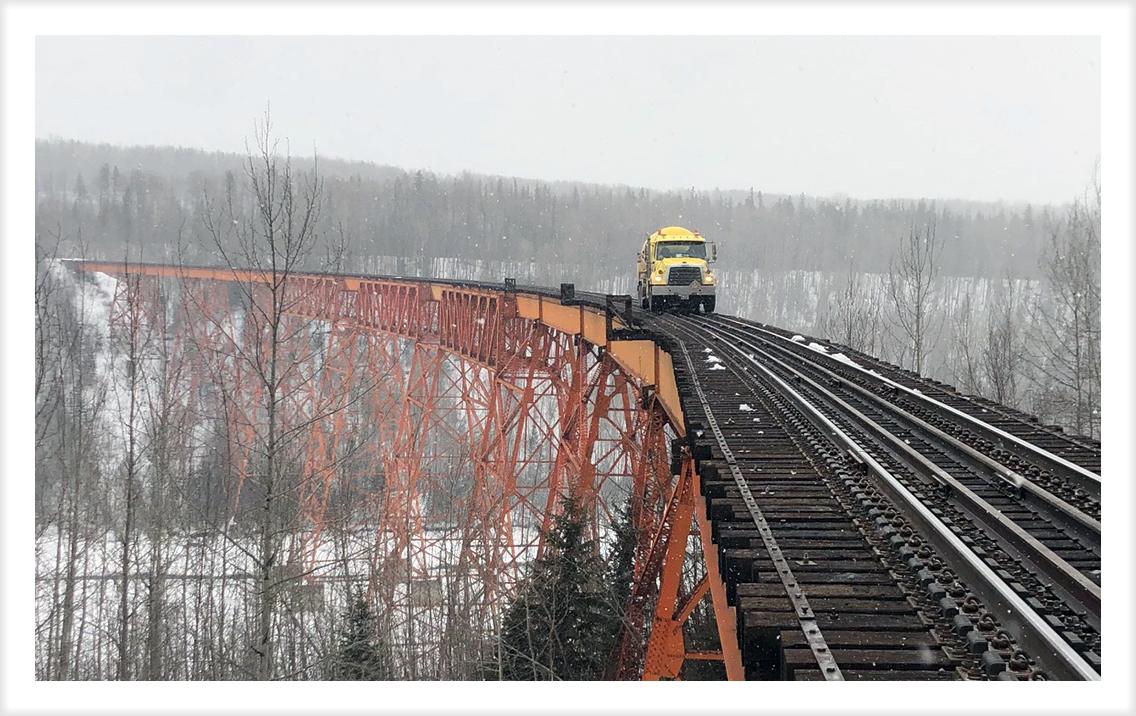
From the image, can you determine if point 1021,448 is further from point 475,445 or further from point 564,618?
point 475,445

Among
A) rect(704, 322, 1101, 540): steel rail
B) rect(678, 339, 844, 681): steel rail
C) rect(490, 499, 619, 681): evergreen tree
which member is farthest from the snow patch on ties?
rect(678, 339, 844, 681): steel rail

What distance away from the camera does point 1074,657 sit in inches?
117

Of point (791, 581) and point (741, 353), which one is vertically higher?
point (741, 353)

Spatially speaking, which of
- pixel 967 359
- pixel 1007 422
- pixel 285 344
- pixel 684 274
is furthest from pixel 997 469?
pixel 285 344

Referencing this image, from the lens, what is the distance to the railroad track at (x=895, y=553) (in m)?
3.10

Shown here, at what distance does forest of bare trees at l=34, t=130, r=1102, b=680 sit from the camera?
951 centimetres

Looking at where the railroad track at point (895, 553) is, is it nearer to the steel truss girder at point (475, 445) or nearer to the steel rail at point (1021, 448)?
the steel rail at point (1021, 448)

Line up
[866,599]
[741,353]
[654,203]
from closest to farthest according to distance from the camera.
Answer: [866,599] → [741,353] → [654,203]

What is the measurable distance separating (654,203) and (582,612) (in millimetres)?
23384

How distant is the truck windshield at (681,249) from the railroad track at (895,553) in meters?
11.2

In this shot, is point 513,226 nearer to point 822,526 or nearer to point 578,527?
point 578,527

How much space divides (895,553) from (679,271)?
1419 centimetres

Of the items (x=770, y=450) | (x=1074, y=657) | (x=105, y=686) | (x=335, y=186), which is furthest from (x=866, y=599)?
(x=335, y=186)

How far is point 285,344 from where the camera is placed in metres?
23.0
